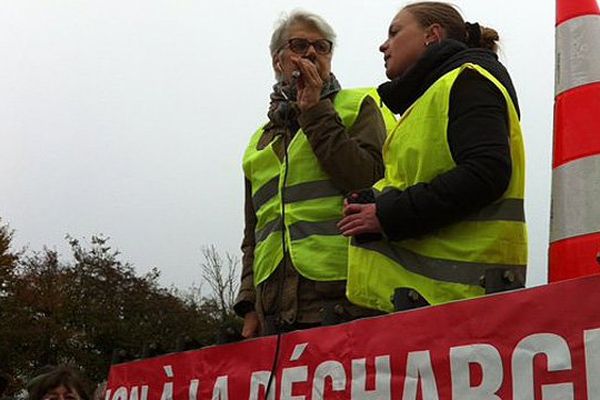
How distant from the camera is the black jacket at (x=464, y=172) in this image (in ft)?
7.66

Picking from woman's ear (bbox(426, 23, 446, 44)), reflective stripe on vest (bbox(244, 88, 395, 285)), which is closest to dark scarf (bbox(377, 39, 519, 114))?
woman's ear (bbox(426, 23, 446, 44))

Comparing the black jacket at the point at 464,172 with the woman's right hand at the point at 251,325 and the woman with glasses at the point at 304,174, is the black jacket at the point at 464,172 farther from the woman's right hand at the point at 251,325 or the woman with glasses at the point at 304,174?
the woman's right hand at the point at 251,325

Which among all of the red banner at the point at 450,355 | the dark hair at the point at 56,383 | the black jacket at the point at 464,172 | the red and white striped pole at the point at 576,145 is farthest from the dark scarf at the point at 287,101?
the dark hair at the point at 56,383

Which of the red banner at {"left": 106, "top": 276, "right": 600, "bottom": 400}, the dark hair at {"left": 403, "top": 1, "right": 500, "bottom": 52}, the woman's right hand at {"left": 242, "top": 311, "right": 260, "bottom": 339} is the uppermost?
the dark hair at {"left": 403, "top": 1, "right": 500, "bottom": 52}

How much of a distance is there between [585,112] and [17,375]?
3470 cm

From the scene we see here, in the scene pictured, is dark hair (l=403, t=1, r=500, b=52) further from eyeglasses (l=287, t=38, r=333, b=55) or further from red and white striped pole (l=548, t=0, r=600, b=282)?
red and white striped pole (l=548, t=0, r=600, b=282)

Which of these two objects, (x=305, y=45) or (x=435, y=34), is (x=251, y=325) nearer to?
(x=305, y=45)

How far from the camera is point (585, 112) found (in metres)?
3.97

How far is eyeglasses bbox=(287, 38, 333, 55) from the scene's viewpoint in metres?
3.31

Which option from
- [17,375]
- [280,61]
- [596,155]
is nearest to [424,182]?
[280,61]

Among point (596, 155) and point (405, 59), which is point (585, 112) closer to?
point (596, 155)

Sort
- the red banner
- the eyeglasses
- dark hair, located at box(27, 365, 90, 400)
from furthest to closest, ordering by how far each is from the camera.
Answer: dark hair, located at box(27, 365, 90, 400), the eyeglasses, the red banner

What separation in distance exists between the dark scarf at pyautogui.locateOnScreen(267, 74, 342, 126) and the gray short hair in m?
0.19

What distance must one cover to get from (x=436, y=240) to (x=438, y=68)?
543 millimetres
